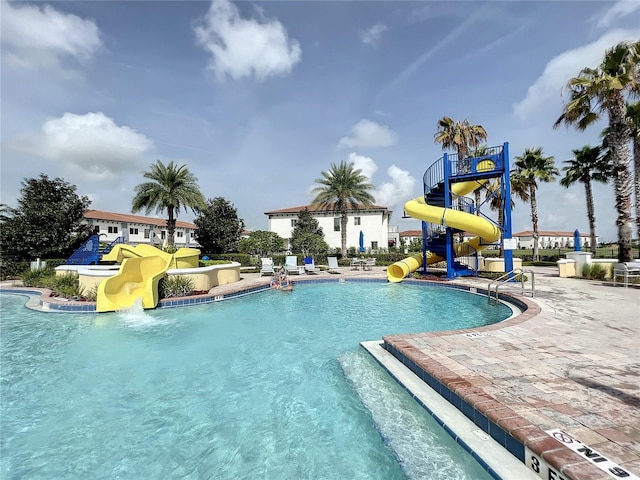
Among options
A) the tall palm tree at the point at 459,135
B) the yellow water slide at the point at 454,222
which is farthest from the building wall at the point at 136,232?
the tall palm tree at the point at 459,135

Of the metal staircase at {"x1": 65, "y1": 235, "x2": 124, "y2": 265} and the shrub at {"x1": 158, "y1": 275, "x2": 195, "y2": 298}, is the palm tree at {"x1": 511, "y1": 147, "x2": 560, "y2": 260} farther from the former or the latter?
the metal staircase at {"x1": 65, "y1": 235, "x2": 124, "y2": 265}

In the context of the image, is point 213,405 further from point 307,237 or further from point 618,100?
point 307,237

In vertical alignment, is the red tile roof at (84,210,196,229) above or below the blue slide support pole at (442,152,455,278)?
above

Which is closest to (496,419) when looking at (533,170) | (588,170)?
(533,170)

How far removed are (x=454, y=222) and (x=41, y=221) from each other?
23080 mm

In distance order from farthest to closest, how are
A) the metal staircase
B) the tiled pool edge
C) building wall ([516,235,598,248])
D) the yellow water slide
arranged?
building wall ([516,235,598,248])
the metal staircase
the yellow water slide
the tiled pool edge

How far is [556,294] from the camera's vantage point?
33.8ft

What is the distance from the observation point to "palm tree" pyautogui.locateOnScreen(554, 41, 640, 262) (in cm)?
1364

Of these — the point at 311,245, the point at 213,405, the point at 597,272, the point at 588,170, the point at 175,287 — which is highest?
the point at 588,170

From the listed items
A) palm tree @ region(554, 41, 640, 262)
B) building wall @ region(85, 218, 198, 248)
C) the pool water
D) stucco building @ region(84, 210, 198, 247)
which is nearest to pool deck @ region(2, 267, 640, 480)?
the pool water

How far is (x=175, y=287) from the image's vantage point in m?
11.4

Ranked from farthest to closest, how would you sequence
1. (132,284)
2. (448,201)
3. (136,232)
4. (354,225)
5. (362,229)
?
(136,232) → (354,225) → (362,229) → (448,201) → (132,284)

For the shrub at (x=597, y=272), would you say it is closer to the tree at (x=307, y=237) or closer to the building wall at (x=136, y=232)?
the tree at (x=307, y=237)

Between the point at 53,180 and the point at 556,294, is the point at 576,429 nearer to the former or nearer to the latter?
the point at 556,294
